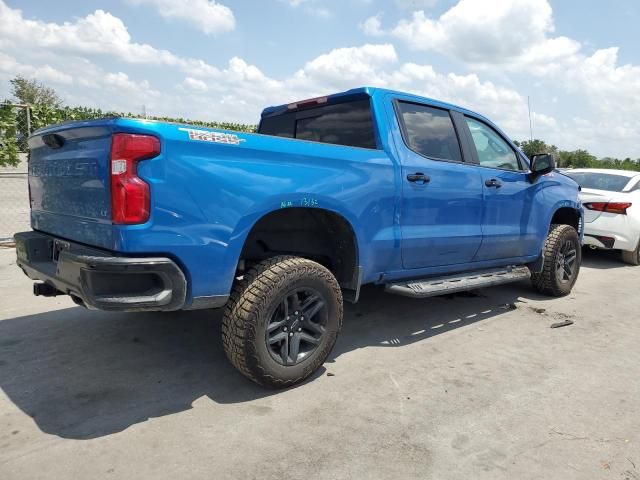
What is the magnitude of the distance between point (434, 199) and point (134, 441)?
2.75 meters

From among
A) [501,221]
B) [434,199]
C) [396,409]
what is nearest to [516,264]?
[501,221]

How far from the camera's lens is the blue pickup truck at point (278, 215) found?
2553 millimetres

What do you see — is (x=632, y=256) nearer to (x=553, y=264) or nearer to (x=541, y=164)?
(x=553, y=264)

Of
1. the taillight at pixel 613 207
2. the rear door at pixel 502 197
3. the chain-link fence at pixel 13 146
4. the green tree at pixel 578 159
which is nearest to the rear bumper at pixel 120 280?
the rear door at pixel 502 197

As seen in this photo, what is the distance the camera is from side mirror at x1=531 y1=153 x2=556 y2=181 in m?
4.98

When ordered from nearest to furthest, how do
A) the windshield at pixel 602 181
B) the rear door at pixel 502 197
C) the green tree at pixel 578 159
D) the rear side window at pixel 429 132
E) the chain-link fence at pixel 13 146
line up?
1. the rear side window at pixel 429 132
2. the rear door at pixel 502 197
3. the chain-link fence at pixel 13 146
4. the windshield at pixel 602 181
5. the green tree at pixel 578 159

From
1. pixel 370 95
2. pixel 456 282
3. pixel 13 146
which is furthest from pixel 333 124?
pixel 13 146

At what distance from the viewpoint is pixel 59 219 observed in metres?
3.12

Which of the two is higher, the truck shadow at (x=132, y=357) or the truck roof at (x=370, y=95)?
the truck roof at (x=370, y=95)

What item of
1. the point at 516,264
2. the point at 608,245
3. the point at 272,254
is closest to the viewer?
the point at 272,254

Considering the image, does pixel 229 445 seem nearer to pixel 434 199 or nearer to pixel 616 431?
pixel 616 431

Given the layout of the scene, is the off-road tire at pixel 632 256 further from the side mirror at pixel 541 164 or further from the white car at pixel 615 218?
the side mirror at pixel 541 164

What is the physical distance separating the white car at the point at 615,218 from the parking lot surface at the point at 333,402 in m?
3.60

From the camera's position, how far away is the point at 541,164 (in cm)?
503
